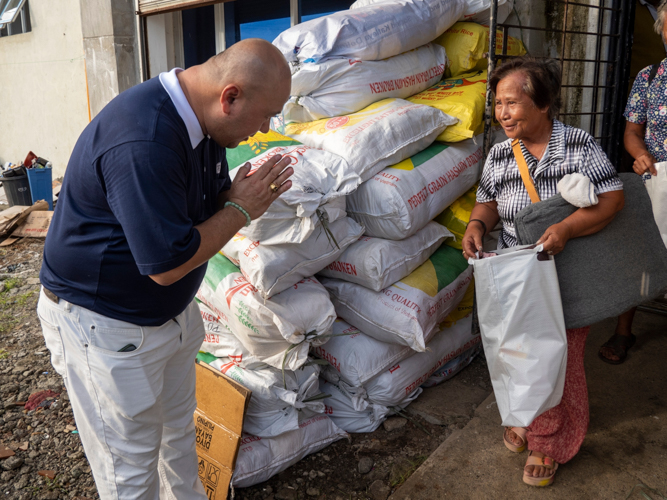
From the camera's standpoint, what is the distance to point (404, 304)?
246 centimetres

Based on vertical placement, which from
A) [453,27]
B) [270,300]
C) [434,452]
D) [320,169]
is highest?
[453,27]

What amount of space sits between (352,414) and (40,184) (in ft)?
19.2

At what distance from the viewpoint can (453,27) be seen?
307 cm

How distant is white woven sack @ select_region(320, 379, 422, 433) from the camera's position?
102 inches

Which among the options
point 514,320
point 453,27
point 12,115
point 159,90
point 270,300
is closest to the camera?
point 159,90

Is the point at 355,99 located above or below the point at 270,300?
above

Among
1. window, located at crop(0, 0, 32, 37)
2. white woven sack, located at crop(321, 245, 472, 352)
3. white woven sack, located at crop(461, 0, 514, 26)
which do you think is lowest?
white woven sack, located at crop(321, 245, 472, 352)

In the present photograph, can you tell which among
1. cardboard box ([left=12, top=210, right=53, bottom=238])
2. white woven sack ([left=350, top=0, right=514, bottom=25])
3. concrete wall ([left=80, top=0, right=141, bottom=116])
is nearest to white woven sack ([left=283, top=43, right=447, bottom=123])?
white woven sack ([left=350, top=0, right=514, bottom=25])

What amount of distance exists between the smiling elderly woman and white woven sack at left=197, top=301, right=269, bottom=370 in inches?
43.4

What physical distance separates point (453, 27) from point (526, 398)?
7.24ft

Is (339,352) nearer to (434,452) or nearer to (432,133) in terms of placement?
(434,452)

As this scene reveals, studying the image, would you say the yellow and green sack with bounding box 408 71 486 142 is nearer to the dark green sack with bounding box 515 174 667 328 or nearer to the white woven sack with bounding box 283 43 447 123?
the white woven sack with bounding box 283 43 447 123

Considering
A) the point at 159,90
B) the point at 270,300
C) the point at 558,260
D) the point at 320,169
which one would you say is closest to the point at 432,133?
the point at 320,169

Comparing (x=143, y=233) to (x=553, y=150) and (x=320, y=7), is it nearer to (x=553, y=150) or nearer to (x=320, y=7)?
(x=553, y=150)
